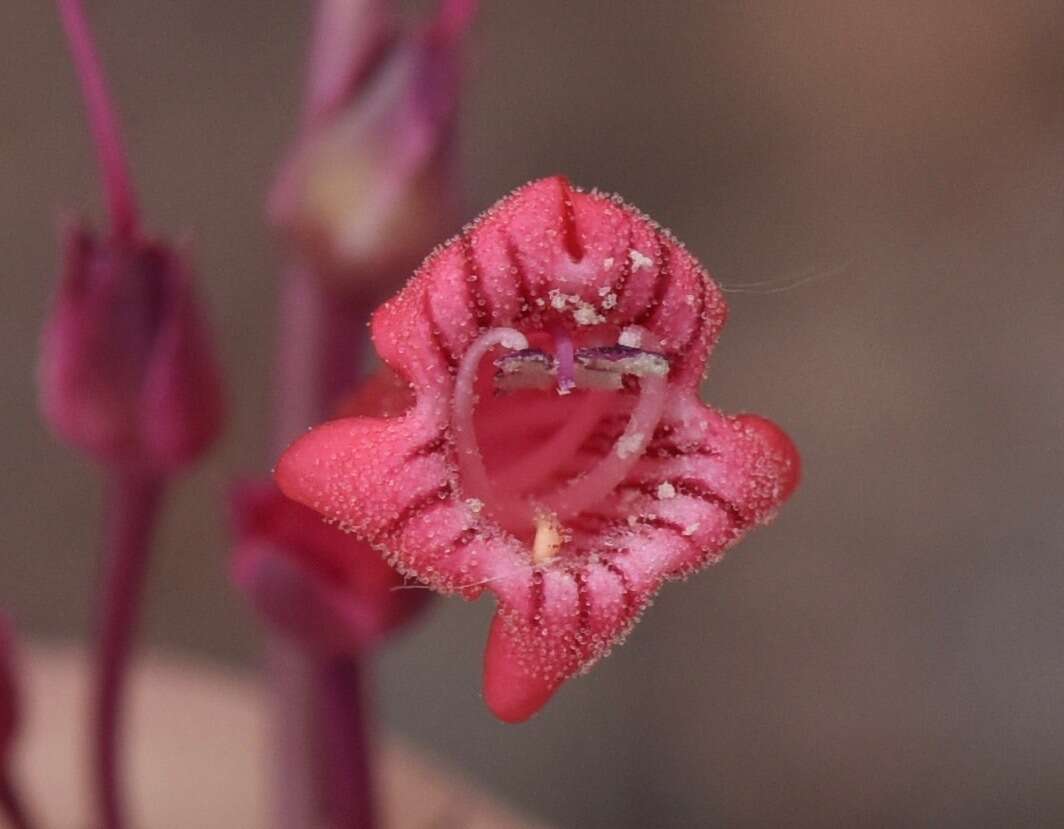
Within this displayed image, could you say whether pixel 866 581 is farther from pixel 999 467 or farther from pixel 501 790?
pixel 501 790

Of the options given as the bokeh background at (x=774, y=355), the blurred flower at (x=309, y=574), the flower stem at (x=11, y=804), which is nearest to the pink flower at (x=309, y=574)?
the blurred flower at (x=309, y=574)

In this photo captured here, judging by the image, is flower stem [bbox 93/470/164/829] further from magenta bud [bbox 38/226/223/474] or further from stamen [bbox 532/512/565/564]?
stamen [bbox 532/512/565/564]

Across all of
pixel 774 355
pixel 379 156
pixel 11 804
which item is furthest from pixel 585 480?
pixel 774 355

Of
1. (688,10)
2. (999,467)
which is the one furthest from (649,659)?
(688,10)

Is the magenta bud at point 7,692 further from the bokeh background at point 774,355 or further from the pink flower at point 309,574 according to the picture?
the bokeh background at point 774,355

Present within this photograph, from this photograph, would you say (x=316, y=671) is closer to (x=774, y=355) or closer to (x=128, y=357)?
(x=128, y=357)

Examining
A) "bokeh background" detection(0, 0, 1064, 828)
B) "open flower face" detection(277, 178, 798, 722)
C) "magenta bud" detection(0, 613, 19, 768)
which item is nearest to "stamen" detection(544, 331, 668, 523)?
"open flower face" detection(277, 178, 798, 722)

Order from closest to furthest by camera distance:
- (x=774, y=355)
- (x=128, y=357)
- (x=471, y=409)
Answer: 1. (x=471, y=409)
2. (x=128, y=357)
3. (x=774, y=355)
